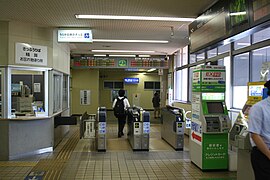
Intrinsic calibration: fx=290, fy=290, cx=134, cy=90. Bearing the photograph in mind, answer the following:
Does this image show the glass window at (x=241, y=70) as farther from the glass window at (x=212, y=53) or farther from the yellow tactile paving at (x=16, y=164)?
the yellow tactile paving at (x=16, y=164)

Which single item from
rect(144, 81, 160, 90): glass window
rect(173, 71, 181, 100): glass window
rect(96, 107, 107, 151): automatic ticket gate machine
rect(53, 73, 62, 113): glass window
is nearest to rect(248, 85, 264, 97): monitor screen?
rect(96, 107, 107, 151): automatic ticket gate machine

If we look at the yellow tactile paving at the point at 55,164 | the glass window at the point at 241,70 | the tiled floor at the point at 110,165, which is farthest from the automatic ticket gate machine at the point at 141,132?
the glass window at the point at 241,70

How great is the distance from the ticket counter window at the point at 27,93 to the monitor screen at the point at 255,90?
497 centimetres

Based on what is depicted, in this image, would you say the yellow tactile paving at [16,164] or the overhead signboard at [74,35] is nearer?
the yellow tactile paving at [16,164]

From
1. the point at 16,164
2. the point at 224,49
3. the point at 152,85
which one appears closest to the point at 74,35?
the point at 16,164

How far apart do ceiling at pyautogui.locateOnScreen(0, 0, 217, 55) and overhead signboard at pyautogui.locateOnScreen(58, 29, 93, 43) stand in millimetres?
144

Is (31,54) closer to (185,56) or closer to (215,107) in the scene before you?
(215,107)

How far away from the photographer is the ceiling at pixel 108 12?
5.09 metres

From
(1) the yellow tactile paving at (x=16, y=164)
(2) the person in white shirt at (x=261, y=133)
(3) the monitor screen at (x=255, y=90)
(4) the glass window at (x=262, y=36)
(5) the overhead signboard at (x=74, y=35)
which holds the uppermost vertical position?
(5) the overhead signboard at (x=74, y=35)

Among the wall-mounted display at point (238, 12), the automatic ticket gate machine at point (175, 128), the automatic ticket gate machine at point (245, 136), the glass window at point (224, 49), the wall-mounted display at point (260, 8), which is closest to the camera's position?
the wall-mounted display at point (260, 8)

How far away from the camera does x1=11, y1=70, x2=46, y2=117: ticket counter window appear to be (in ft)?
22.9

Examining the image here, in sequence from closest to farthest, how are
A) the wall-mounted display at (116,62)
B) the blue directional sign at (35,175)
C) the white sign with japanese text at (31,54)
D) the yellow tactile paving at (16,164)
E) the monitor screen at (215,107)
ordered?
the blue directional sign at (35,175)
the monitor screen at (215,107)
the yellow tactile paving at (16,164)
the white sign with japanese text at (31,54)
the wall-mounted display at (116,62)

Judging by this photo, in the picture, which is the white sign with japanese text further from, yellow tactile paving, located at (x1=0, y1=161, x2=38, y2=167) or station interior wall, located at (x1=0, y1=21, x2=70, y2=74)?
yellow tactile paving, located at (x1=0, y1=161, x2=38, y2=167)

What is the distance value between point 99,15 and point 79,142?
13.2ft
